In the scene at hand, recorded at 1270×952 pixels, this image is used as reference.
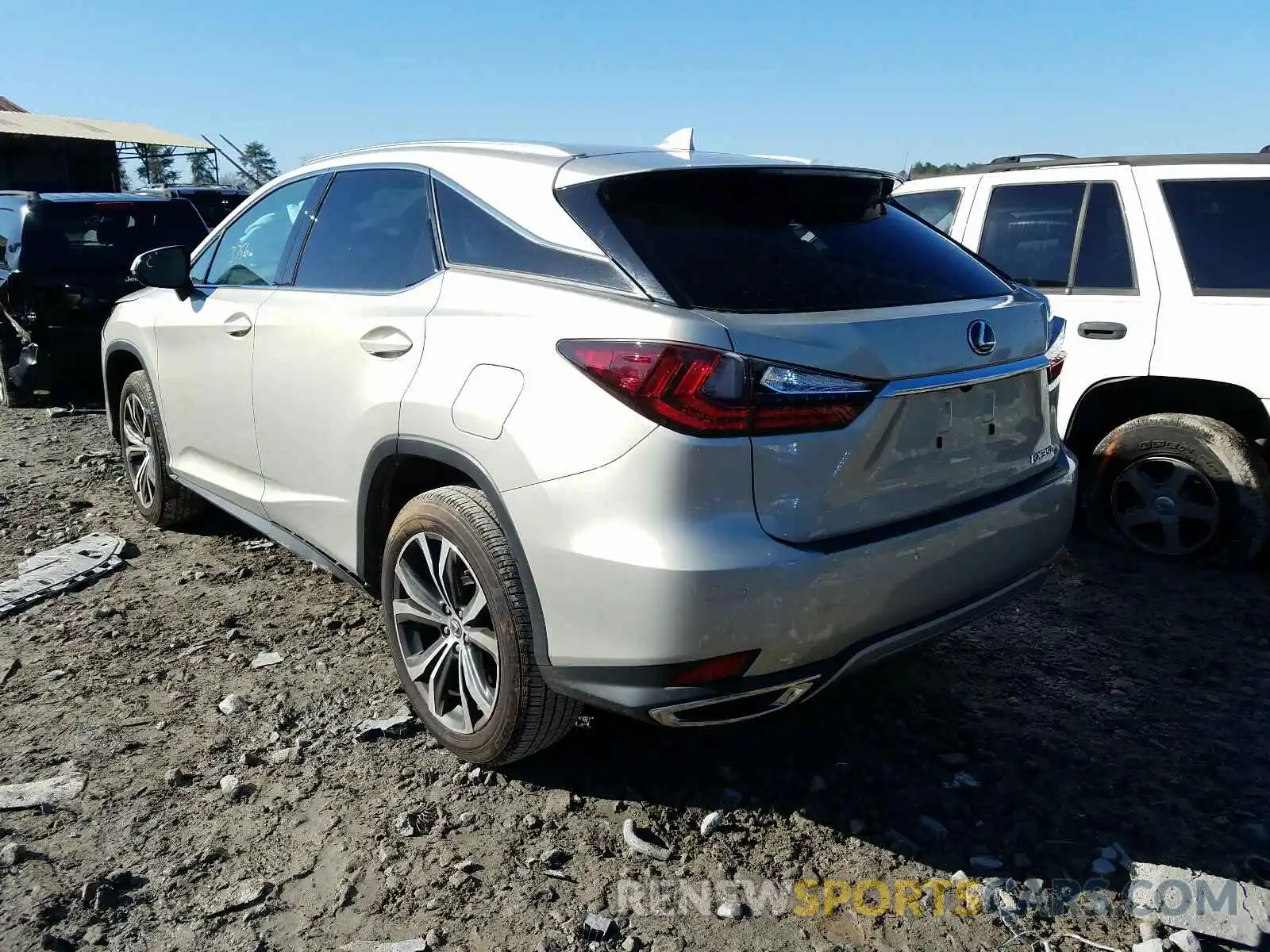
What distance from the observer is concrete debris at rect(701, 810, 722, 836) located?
2732 millimetres

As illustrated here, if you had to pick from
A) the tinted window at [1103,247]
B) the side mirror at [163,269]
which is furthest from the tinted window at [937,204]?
the side mirror at [163,269]

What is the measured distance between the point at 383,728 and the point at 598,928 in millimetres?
1158

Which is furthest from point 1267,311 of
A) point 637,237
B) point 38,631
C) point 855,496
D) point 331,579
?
point 38,631

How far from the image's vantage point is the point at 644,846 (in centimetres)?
267

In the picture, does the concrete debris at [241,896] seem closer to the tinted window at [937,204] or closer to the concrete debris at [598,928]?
the concrete debris at [598,928]

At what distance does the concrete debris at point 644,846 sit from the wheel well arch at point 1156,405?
3244 mm

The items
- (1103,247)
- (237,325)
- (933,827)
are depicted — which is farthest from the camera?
(1103,247)

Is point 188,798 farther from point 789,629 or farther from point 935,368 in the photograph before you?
point 935,368

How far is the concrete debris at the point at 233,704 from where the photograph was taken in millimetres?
3385

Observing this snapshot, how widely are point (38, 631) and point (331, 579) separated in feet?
3.77

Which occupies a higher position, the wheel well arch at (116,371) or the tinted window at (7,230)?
the tinted window at (7,230)

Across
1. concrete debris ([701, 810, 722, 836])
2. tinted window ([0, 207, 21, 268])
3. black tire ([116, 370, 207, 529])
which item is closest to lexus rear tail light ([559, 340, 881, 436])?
concrete debris ([701, 810, 722, 836])

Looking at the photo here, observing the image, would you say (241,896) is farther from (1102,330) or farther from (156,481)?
(1102,330)

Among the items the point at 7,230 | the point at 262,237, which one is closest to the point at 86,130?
the point at 7,230
